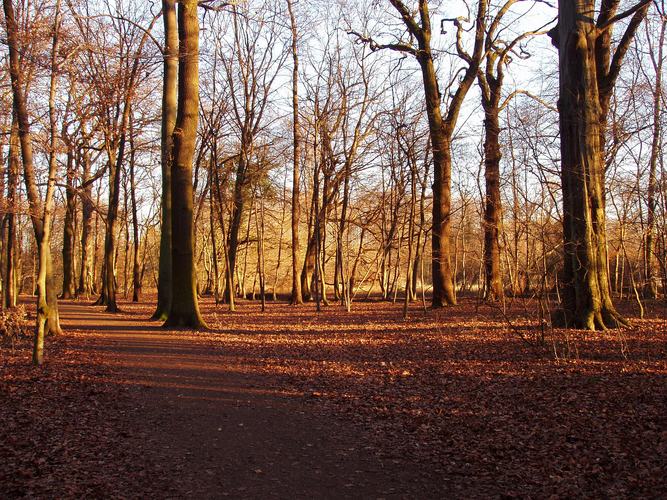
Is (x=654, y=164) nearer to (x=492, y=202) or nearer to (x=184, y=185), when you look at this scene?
(x=492, y=202)

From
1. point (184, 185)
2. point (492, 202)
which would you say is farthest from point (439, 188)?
point (184, 185)

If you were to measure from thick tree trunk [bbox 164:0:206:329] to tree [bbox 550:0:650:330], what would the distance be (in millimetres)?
9946

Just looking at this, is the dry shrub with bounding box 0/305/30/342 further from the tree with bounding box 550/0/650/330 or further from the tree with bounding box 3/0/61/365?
the tree with bounding box 550/0/650/330

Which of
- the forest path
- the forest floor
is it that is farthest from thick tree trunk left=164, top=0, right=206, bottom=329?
the forest path

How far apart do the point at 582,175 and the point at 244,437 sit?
914 centimetres

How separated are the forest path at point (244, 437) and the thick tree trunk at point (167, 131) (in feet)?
26.1

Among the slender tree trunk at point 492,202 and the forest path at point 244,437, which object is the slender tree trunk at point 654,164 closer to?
the slender tree trunk at point 492,202

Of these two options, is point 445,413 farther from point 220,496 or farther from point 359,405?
point 220,496

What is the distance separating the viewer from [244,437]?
6.21 metres

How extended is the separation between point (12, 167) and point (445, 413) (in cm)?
2008

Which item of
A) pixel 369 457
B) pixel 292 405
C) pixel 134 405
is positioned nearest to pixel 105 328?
pixel 134 405

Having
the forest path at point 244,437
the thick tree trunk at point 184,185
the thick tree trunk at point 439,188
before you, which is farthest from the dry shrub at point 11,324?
the thick tree trunk at point 439,188

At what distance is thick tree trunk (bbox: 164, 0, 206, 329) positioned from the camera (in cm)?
1598

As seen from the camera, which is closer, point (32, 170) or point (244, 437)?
point (244, 437)
